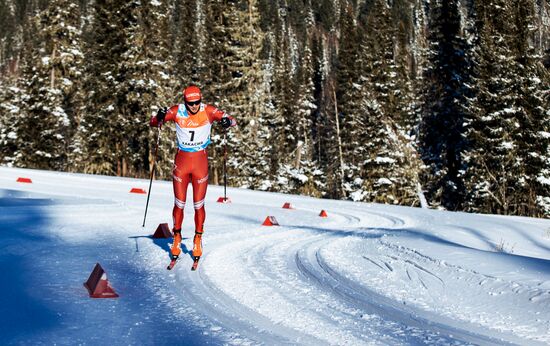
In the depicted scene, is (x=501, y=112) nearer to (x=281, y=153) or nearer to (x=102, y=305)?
(x=281, y=153)

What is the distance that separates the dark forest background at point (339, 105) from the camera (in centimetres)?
2930

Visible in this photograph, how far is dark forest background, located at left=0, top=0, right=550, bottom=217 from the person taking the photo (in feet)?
96.1

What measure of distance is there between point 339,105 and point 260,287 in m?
45.6

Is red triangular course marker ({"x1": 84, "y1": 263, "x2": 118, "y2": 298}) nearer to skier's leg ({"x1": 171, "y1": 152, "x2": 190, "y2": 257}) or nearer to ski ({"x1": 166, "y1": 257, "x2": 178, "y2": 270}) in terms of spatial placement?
ski ({"x1": 166, "y1": 257, "x2": 178, "y2": 270})

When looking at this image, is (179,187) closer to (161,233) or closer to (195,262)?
(195,262)

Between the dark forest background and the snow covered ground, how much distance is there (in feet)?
62.5

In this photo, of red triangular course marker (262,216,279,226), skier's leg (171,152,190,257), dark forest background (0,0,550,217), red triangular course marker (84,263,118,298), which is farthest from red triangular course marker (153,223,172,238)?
dark forest background (0,0,550,217)

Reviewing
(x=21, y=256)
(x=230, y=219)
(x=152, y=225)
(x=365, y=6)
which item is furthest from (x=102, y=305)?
(x=365, y=6)

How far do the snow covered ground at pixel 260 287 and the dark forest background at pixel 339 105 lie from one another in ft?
62.5

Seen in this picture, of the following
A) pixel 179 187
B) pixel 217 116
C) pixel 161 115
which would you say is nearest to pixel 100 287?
pixel 179 187

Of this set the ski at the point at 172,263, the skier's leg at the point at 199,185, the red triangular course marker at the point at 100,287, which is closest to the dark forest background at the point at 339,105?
the skier's leg at the point at 199,185

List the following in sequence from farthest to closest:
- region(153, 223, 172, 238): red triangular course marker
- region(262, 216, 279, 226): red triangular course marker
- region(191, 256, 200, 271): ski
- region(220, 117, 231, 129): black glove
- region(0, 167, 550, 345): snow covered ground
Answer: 1. region(262, 216, 279, 226): red triangular course marker
2. region(153, 223, 172, 238): red triangular course marker
3. region(220, 117, 231, 129): black glove
4. region(191, 256, 200, 271): ski
5. region(0, 167, 550, 345): snow covered ground

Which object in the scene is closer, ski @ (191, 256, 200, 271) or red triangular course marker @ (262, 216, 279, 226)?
ski @ (191, 256, 200, 271)

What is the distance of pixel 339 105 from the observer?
1962 inches
